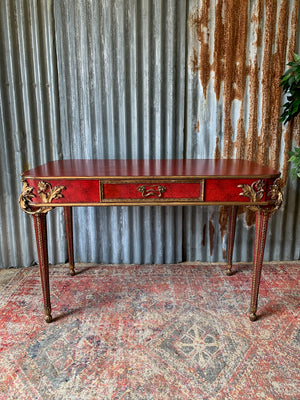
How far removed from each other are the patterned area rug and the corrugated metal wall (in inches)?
14.9

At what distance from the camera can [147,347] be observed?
176 centimetres

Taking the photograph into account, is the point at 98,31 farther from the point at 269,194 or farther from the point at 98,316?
the point at 98,316

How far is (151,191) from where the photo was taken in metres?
1.85

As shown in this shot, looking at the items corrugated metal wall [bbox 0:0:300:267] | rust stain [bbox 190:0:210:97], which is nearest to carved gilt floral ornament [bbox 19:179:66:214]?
corrugated metal wall [bbox 0:0:300:267]

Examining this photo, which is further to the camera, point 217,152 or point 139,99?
point 217,152

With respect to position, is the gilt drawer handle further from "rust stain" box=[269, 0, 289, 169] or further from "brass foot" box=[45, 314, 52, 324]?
"rust stain" box=[269, 0, 289, 169]

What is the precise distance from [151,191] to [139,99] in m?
1.09

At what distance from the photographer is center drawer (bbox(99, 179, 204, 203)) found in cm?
183

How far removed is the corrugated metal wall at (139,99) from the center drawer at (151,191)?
900mm

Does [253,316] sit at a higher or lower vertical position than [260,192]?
lower

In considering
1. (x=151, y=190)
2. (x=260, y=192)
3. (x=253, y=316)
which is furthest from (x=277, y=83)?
(x=253, y=316)

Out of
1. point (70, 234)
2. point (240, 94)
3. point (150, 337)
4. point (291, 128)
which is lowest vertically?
point (150, 337)

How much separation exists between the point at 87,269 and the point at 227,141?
5.33ft

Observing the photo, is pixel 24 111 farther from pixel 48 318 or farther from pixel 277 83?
pixel 277 83
